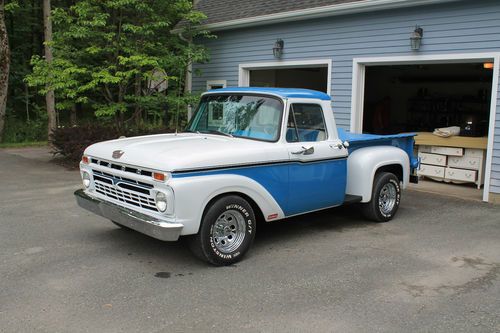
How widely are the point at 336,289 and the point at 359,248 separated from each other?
1453 mm

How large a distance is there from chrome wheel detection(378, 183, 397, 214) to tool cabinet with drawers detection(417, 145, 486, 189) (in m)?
3.46

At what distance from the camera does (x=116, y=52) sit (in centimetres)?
1285

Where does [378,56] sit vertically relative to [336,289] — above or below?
above

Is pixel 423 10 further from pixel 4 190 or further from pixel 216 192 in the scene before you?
pixel 4 190

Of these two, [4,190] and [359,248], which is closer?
[359,248]

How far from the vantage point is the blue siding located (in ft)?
28.7

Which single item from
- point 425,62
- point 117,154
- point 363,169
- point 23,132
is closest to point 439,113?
point 425,62

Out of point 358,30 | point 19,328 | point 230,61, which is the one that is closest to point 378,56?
point 358,30

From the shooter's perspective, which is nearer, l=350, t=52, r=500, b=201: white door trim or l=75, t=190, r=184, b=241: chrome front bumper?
l=75, t=190, r=184, b=241: chrome front bumper

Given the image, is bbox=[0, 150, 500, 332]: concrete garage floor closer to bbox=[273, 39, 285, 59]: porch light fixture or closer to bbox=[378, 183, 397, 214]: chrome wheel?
bbox=[378, 183, 397, 214]: chrome wheel

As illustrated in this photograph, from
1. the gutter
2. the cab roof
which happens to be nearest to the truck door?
the cab roof

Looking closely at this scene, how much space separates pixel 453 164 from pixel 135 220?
25.3ft

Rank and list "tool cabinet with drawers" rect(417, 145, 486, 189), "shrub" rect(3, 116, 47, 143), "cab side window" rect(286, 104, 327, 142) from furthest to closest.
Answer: "shrub" rect(3, 116, 47, 143) → "tool cabinet with drawers" rect(417, 145, 486, 189) → "cab side window" rect(286, 104, 327, 142)

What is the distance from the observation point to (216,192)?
502cm
